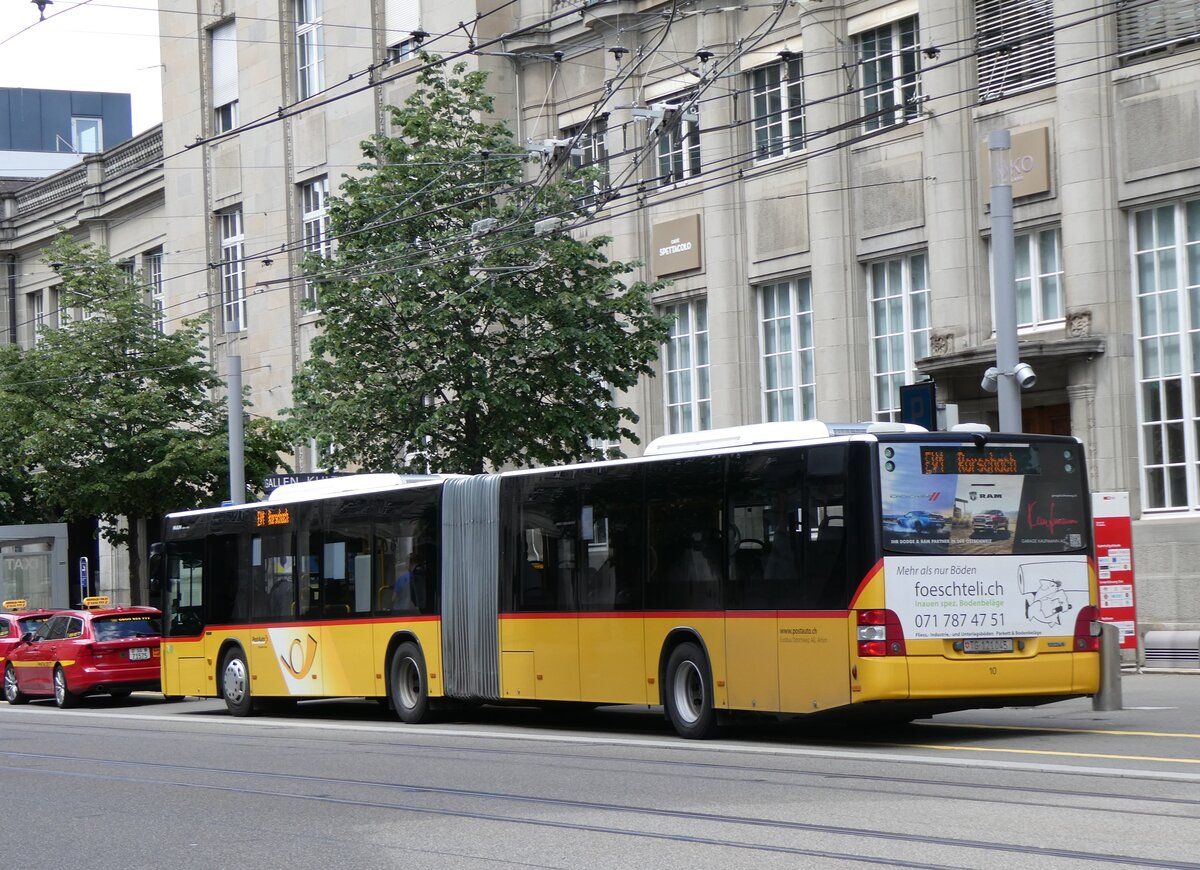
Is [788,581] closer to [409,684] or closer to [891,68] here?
[409,684]

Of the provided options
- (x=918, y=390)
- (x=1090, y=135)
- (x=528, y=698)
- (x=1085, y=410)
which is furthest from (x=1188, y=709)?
(x=1090, y=135)

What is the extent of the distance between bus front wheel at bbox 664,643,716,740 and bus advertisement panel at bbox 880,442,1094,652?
2452mm

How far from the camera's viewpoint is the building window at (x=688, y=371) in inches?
1319

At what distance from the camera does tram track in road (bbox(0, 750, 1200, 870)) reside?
30.5 feet

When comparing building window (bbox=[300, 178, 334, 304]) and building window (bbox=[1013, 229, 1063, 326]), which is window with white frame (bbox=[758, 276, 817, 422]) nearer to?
building window (bbox=[1013, 229, 1063, 326])

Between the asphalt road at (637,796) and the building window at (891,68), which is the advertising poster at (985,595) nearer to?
the asphalt road at (637,796)

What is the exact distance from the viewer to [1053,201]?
26.9 metres

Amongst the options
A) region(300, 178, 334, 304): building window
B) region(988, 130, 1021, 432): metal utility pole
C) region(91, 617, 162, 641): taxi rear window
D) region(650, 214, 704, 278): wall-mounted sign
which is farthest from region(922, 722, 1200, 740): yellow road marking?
region(300, 178, 334, 304): building window

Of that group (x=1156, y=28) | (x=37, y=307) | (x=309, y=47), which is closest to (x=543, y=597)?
(x=1156, y=28)

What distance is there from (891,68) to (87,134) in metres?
61.0

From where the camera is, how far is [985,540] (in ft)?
50.8

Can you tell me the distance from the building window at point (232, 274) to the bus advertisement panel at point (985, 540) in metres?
32.6

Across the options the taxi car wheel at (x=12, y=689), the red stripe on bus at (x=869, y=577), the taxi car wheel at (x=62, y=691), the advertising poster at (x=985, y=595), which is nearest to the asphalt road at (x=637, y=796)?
the advertising poster at (x=985, y=595)

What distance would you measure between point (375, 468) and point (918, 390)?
9.97 m
